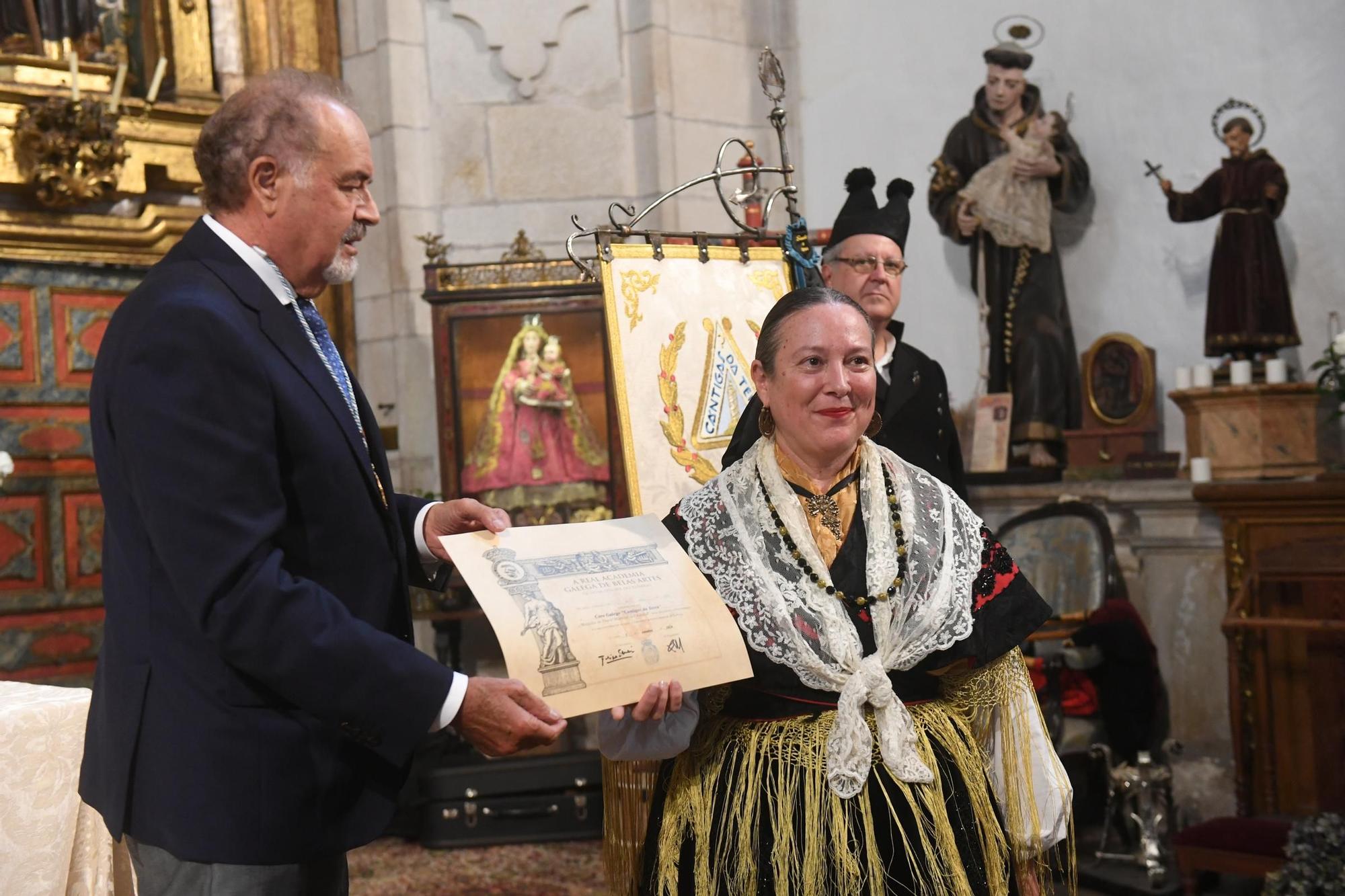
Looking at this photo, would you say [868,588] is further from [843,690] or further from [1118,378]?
[1118,378]

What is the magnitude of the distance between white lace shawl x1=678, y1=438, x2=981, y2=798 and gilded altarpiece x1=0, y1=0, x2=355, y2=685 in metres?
3.85

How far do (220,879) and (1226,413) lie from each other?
14.5ft

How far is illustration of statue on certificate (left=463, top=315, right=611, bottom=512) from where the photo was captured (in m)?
5.73

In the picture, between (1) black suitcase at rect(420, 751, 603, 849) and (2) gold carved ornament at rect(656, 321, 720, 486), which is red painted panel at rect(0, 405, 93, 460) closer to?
(1) black suitcase at rect(420, 751, 603, 849)

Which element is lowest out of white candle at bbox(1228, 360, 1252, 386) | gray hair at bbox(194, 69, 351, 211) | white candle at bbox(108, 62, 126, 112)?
white candle at bbox(1228, 360, 1252, 386)

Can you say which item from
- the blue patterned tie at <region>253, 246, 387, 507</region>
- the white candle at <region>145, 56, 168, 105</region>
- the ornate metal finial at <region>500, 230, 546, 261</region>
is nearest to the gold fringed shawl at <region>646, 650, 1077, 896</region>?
the blue patterned tie at <region>253, 246, 387, 507</region>

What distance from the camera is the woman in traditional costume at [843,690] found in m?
2.15

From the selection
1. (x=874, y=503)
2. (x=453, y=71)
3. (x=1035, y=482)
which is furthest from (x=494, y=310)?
(x=874, y=503)

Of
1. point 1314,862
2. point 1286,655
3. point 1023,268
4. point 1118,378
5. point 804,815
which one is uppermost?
point 1023,268

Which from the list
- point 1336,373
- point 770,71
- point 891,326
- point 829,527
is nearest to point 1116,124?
point 1336,373

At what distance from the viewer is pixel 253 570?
5.44 feet

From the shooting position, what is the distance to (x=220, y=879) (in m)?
1.72

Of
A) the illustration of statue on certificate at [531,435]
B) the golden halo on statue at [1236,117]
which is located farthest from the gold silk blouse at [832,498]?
the golden halo on statue at [1236,117]
